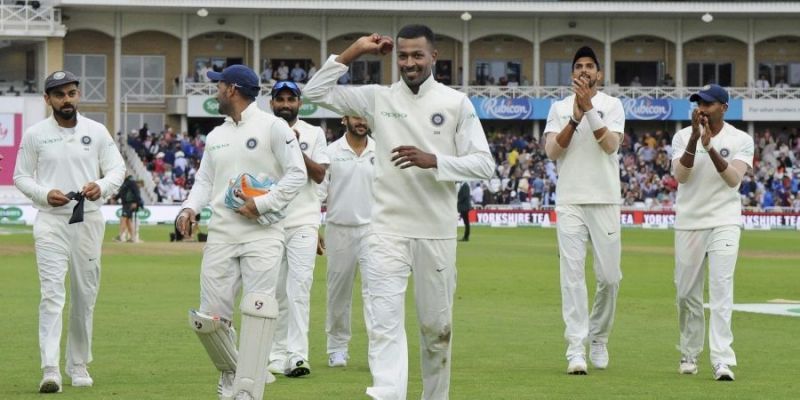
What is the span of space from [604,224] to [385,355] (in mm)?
4325

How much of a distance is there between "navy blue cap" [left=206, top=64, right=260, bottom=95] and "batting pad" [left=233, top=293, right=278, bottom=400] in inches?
81.8

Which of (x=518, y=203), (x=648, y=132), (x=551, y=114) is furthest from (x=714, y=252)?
(x=648, y=132)

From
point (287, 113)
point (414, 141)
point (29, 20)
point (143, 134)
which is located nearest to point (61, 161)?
point (287, 113)

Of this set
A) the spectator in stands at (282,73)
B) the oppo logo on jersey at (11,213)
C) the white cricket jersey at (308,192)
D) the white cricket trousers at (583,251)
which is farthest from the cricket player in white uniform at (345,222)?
the spectator in stands at (282,73)

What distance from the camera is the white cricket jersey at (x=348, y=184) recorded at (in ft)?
49.4

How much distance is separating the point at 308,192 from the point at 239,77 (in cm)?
269

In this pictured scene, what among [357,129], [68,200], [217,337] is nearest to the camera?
[217,337]

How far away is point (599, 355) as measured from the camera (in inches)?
570

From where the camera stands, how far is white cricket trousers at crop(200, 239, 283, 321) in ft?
38.1

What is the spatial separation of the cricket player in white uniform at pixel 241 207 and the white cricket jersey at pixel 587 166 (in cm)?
339

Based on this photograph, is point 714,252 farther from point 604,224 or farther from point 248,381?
point 248,381

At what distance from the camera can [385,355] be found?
10500 millimetres

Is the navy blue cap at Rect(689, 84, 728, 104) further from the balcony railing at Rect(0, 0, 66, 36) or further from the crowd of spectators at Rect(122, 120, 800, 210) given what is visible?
the balcony railing at Rect(0, 0, 66, 36)

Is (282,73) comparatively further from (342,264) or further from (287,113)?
(287,113)
